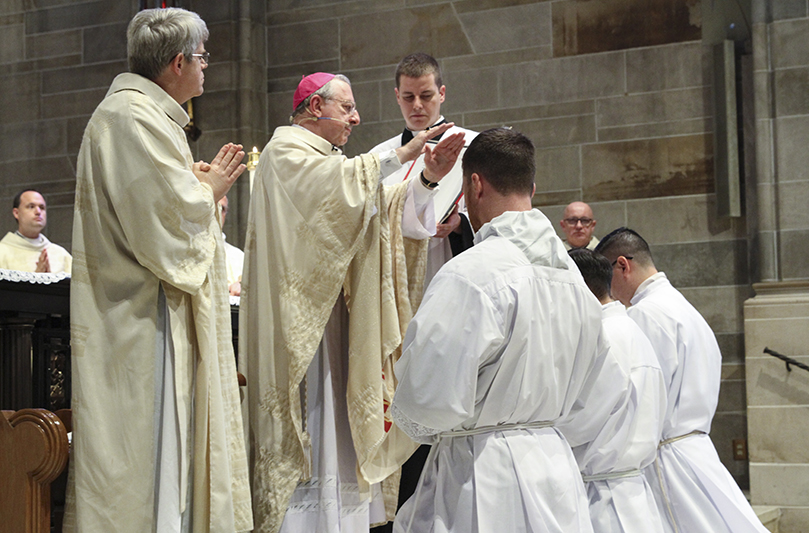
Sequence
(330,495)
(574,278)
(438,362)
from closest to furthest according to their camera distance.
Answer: (438,362)
(574,278)
(330,495)

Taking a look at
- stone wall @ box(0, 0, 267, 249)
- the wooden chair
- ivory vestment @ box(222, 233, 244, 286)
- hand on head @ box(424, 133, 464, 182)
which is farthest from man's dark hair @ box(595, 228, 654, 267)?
stone wall @ box(0, 0, 267, 249)

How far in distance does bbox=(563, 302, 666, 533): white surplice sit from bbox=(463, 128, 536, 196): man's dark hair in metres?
0.91

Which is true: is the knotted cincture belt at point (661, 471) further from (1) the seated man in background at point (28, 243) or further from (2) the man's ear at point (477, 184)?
(1) the seated man in background at point (28, 243)

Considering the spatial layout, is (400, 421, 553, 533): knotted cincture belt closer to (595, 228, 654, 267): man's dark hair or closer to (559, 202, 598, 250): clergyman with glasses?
(595, 228, 654, 267): man's dark hair

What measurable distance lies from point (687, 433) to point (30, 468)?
2.79 metres

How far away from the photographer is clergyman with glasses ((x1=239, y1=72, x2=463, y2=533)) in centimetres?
389

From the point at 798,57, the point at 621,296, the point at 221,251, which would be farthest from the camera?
the point at 798,57

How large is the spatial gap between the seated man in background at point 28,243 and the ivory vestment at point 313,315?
147 inches

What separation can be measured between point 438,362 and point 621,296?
2.37 m

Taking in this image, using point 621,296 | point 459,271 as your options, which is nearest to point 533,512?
point 459,271

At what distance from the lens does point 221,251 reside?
11.5ft

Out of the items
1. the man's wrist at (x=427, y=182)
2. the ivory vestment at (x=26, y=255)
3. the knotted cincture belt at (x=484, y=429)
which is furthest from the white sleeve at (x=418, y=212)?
the ivory vestment at (x=26, y=255)

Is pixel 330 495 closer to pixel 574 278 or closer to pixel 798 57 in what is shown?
pixel 574 278

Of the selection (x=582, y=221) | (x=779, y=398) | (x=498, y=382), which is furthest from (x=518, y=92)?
(x=498, y=382)
